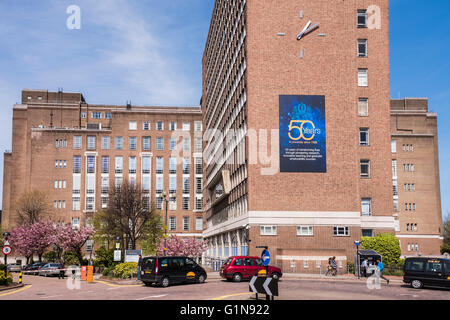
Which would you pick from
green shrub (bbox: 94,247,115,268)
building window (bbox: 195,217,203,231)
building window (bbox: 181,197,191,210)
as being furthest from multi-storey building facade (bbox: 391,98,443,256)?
green shrub (bbox: 94,247,115,268)

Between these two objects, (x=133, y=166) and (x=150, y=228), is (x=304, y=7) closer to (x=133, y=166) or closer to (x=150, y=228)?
(x=150, y=228)

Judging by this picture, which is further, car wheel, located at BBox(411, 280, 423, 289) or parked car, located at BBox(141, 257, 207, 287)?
car wheel, located at BBox(411, 280, 423, 289)

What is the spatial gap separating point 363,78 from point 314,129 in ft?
27.5

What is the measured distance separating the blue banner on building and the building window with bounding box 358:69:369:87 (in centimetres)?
528

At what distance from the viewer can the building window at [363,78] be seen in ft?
175

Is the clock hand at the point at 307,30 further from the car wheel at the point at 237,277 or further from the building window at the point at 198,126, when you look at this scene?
the building window at the point at 198,126

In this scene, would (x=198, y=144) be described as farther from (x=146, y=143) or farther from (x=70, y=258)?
(x=70, y=258)

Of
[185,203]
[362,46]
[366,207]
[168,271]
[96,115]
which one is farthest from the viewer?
[96,115]

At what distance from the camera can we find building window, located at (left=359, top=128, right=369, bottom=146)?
5284 cm

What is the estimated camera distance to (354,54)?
52094mm

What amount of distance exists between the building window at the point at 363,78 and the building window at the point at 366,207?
11.7 meters

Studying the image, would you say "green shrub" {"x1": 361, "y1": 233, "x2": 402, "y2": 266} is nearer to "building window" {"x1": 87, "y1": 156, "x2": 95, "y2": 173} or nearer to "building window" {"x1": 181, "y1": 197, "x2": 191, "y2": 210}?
"building window" {"x1": 181, "y1": 197, "x2": 191, "y2": 210}

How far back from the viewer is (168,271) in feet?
101

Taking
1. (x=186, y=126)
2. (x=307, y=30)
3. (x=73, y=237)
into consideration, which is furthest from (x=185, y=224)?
(x=307, y=30)
